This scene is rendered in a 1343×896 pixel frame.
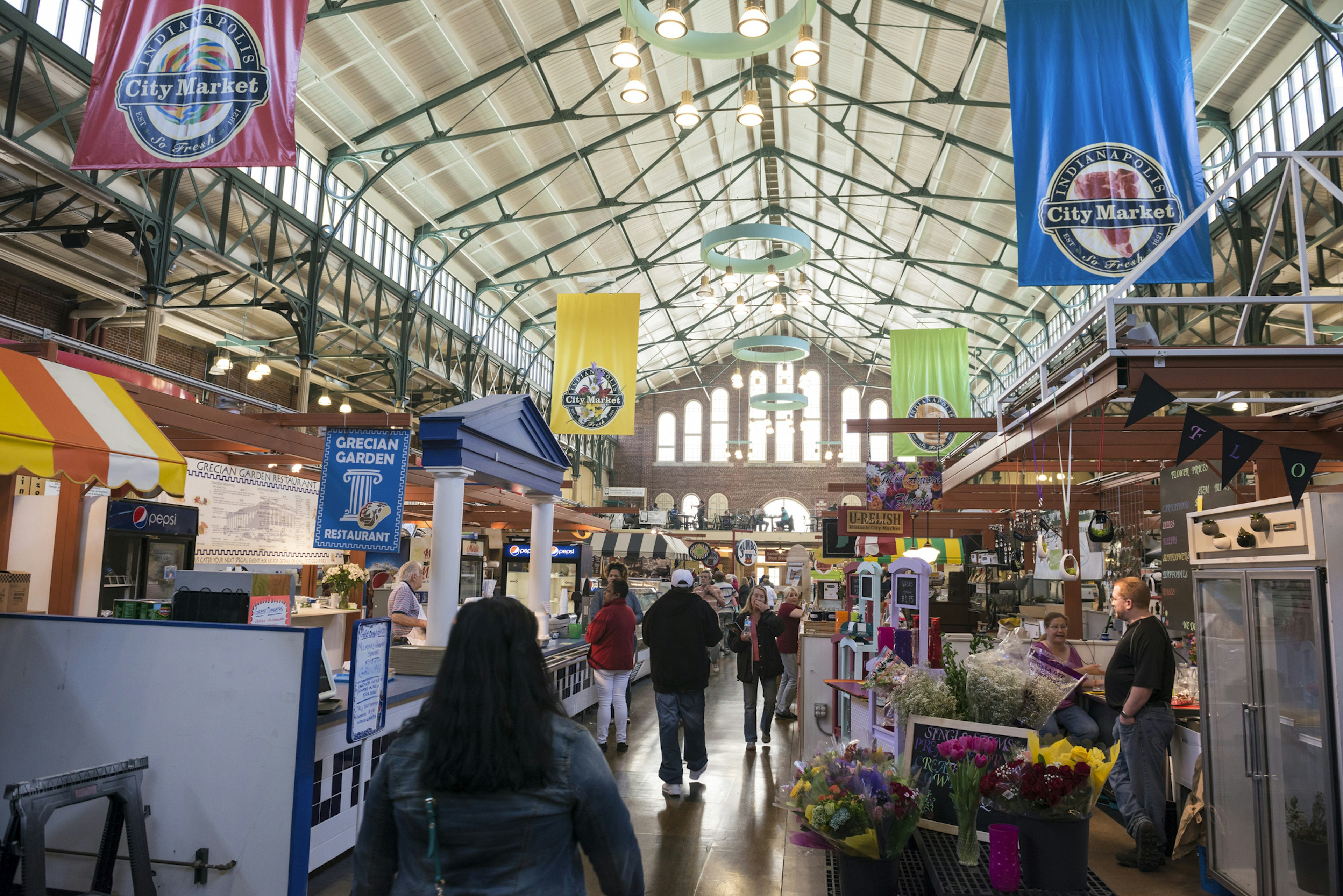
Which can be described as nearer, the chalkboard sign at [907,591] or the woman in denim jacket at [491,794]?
the woman in denim jacket at [491,794]

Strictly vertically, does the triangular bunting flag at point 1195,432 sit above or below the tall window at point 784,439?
below

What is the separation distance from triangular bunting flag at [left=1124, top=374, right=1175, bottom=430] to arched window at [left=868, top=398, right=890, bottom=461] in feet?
96.4

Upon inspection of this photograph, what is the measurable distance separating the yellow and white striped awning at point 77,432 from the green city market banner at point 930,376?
39.3 ft

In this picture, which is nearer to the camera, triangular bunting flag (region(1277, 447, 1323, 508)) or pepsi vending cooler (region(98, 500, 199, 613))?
triangular bunting flag (region(1277, 447, 1323, 508))

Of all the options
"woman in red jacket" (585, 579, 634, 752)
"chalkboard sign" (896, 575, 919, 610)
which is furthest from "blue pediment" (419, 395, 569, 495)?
"chalkboard sign" (896, 575, 919, 610)

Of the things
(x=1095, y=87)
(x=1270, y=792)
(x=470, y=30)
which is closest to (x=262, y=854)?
(x=1270, y=792)

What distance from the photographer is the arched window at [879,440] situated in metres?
34.2

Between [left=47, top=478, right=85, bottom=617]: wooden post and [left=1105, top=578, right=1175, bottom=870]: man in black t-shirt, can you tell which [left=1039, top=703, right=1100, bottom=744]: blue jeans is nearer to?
[left=1105, top=578, right=1175, bottom=870]: man in black t-shirt

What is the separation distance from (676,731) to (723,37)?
21.7ft

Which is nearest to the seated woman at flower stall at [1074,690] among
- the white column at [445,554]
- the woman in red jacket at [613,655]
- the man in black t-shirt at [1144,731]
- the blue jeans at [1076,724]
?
the blue jeans at [1076,724]

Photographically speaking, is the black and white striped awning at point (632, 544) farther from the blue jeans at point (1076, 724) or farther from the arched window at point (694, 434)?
the arched window at point (694, 434)

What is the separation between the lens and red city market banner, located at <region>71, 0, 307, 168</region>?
5.33 meters

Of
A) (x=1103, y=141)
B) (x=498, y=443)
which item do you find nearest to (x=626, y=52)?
(x=498, y=443)

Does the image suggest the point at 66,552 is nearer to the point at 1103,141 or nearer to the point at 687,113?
the point at 687,113
